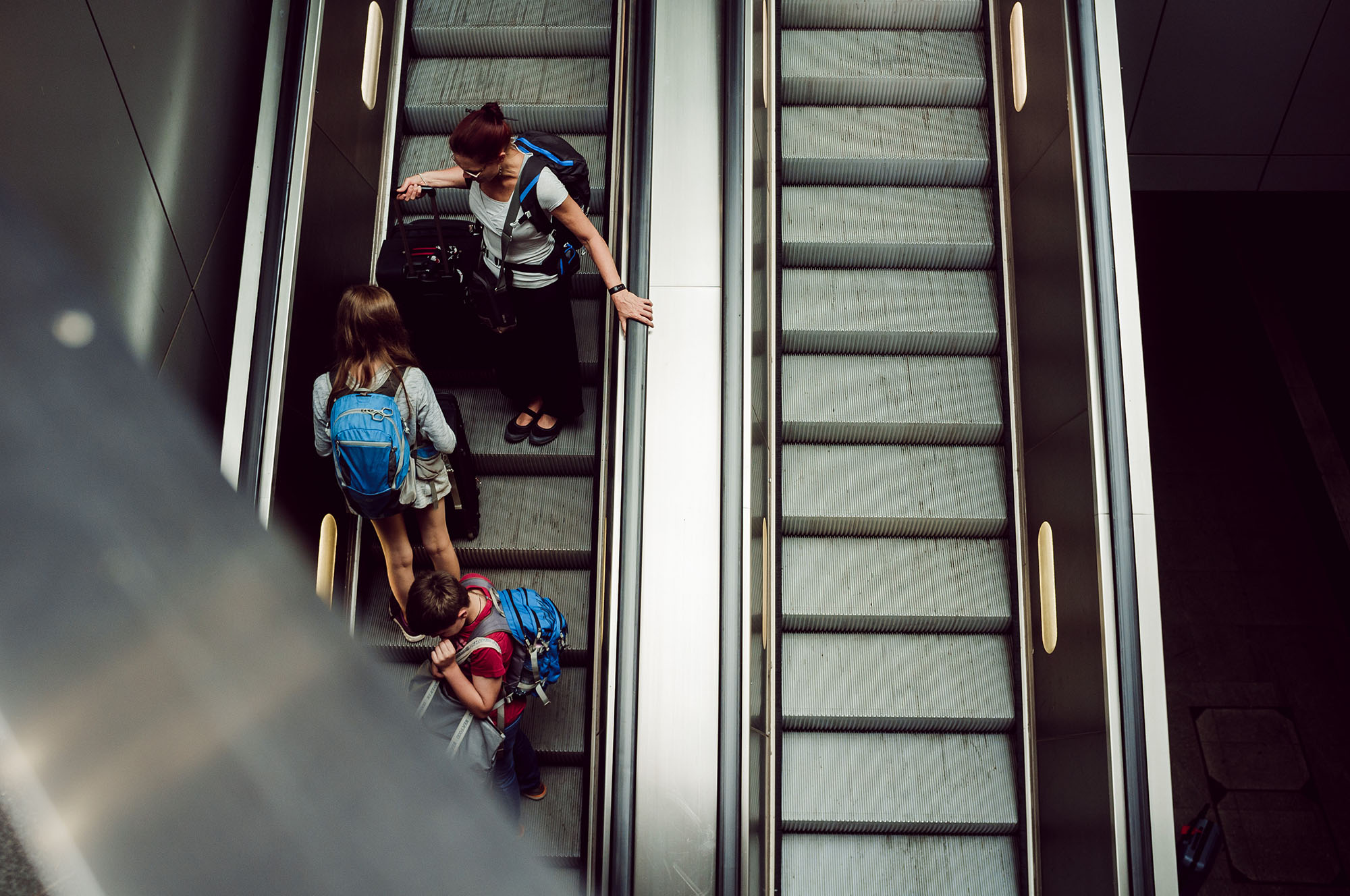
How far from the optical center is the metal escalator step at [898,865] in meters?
4.24

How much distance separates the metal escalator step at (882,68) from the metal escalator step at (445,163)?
1.12m

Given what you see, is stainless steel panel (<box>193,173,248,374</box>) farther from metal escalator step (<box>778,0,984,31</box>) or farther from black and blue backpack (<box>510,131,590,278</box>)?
metal escalator step (<box>778,0,984,31</box>)

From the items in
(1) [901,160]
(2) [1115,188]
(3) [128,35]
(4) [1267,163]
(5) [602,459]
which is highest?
(4) [1267,163]

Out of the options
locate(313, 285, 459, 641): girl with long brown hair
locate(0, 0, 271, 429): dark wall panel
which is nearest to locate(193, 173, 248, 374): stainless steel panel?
locate(0, 0, 271, 429): dark wall panel

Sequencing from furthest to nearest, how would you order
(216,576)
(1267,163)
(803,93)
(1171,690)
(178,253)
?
(1267,163), (1171,690), (803,93), (178,253), (216,576)

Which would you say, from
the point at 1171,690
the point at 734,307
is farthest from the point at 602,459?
the point at 1171,690

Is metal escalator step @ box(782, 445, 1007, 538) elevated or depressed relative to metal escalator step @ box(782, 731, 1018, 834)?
elevated

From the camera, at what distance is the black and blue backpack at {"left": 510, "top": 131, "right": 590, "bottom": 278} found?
11.3 ft

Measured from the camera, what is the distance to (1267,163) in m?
8.43

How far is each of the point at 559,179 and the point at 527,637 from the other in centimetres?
171

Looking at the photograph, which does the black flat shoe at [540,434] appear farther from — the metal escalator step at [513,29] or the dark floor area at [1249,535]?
the dark floor area at [1249,535]

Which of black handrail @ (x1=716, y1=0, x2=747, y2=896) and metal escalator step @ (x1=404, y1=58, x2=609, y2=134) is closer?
black handrail @ (x1=716, y1=0, x2=747, y2=896)

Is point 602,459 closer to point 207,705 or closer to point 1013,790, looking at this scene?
point 1013,790

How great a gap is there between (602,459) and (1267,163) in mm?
7418
